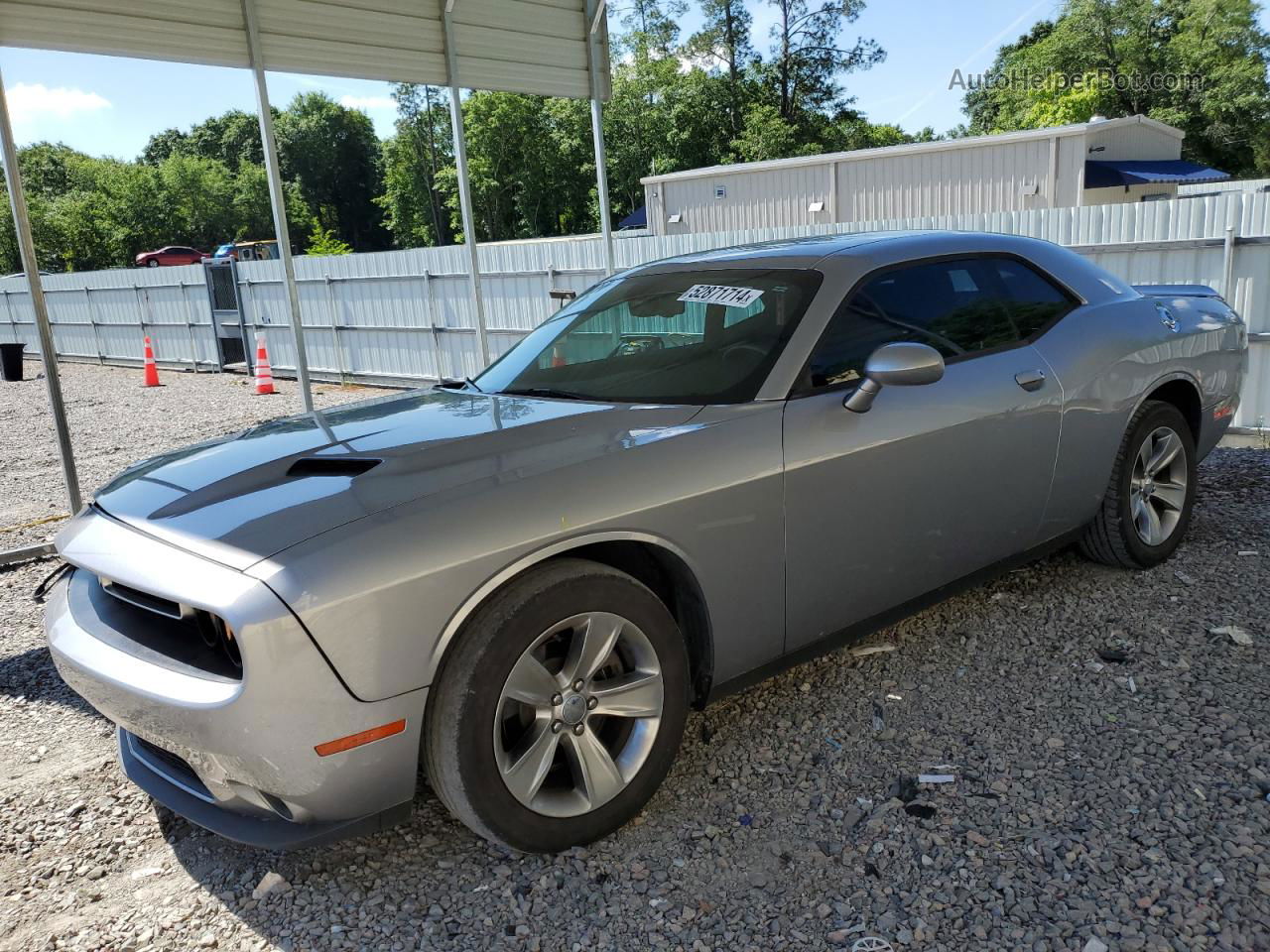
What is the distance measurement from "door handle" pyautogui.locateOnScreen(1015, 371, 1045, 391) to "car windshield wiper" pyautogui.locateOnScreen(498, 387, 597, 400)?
1676mm

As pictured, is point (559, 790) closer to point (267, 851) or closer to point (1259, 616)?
point (267, 851)

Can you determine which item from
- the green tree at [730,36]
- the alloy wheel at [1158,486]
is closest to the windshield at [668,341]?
the alloy wheel at [1158,486]

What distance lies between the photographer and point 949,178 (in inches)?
887

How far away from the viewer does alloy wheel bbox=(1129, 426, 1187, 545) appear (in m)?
4.53

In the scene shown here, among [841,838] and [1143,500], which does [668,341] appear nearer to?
[841,838]

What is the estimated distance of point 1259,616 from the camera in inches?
162

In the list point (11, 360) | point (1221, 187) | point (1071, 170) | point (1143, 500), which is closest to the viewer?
point (1143, 500)

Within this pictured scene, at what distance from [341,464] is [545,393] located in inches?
39.1

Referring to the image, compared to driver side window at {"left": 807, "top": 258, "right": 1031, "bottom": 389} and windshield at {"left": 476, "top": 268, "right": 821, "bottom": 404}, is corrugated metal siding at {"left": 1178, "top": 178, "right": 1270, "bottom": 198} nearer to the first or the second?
driver side window at {"left": 807, "top": 258, "right": 1031, "bottom": 389}

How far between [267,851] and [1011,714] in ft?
8.03

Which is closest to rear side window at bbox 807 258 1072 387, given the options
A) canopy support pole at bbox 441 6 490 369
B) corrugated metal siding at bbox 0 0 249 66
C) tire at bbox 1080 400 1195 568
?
tire at bbox 1080 400 1195 568

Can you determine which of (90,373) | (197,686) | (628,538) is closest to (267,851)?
(197,686)

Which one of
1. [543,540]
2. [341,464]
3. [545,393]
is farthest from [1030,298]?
[341,464]

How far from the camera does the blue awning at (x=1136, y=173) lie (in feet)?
71.6
